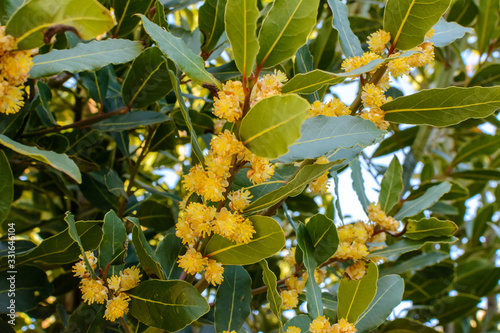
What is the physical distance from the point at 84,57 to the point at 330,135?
49cm

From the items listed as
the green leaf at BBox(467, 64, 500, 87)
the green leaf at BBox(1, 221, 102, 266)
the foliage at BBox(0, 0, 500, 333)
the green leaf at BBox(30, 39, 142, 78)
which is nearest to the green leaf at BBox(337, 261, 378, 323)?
the foliage at BBox(0, 0, 500, 333)

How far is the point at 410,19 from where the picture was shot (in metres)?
0.83

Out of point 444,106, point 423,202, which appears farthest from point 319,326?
point 423,202

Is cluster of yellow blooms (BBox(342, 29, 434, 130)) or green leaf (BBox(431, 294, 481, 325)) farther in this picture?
green leaf (BBox(431, 294, 481, 325))

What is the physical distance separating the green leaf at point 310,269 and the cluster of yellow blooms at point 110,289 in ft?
1.15

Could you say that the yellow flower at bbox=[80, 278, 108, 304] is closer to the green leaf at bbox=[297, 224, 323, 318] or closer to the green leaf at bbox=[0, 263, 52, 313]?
the green leaf at bbox=[0, 263, 52, 313]

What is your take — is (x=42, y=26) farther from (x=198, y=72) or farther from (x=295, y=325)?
(x=295, y=325)

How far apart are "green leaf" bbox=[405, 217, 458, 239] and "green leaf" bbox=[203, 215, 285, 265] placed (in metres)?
0.55

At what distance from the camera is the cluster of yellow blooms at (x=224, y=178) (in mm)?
727

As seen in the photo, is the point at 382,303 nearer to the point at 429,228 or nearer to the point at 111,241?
the point at 429,228

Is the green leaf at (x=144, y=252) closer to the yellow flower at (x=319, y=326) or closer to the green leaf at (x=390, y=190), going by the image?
the yellow flower at (x=319, y=326)

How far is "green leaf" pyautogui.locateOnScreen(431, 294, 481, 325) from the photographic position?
5.70 feet

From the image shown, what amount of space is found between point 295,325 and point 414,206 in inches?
23.0

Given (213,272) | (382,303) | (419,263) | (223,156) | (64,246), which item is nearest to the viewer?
(223,156)
